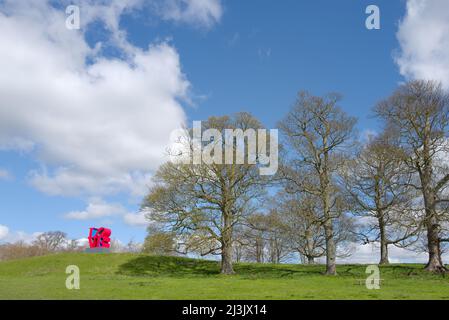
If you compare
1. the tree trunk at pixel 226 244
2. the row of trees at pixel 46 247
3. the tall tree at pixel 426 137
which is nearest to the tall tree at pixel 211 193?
the tree trunk at pixel 226 244

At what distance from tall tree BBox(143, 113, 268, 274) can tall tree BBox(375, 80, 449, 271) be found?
12540 mm

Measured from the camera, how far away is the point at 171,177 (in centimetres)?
3700

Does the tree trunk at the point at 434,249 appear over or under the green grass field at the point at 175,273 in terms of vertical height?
over

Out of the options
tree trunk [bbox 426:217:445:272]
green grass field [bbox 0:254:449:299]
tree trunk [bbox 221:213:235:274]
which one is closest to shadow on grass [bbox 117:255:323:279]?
green grass field [bbox 0:254:449:299]

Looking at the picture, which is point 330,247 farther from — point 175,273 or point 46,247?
point 46,247

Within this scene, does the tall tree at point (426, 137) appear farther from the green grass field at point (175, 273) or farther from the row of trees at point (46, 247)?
the row of trees at point (46, 247)

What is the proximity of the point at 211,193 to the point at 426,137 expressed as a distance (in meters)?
18.9

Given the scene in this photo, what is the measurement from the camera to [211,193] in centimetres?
3741

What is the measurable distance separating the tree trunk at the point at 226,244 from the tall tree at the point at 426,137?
16064 mm

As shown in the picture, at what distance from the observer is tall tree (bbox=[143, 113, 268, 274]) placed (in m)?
36.6

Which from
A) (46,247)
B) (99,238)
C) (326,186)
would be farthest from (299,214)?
(46,247)

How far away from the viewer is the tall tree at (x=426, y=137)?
103ft
